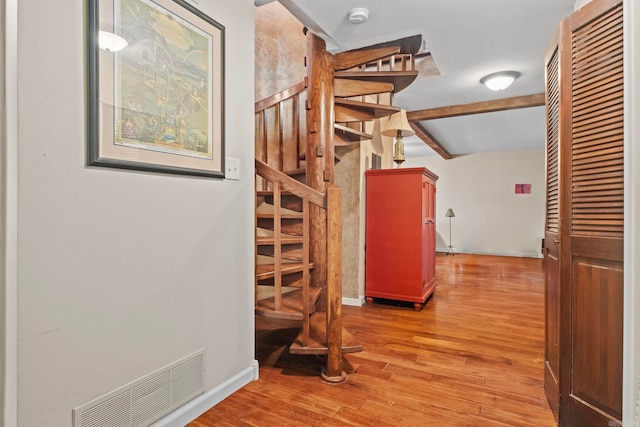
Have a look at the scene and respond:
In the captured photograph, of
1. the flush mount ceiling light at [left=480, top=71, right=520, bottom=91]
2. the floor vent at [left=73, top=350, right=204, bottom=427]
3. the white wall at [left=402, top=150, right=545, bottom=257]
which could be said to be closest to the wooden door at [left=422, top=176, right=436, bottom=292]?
the flush mount ceiling light at [left=480, top=71, right=520, bottom=91]

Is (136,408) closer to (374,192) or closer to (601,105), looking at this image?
(601,105)

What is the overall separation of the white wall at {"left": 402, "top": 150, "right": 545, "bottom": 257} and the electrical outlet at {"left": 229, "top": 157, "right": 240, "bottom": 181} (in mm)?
7638

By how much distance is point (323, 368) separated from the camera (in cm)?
205

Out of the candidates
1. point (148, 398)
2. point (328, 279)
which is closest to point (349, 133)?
point (328, 279)

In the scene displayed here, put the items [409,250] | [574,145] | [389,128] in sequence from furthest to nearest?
[389,128] < [409,250] < [574,145]

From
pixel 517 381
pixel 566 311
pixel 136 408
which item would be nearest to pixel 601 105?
pixel 566 311

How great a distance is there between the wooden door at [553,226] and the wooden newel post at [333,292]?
1.11 metres

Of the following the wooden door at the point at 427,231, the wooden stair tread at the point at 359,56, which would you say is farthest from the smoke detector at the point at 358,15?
the wooden door at the point at 427,231

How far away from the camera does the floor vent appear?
1.22 metres

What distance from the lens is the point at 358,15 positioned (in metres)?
2.33

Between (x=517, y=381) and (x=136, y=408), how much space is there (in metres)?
2.05

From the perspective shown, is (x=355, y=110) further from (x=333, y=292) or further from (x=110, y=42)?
(x=110, y=42)

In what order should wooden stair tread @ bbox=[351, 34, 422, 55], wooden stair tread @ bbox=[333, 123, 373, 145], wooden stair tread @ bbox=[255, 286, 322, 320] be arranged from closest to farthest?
1. wooden stair tread @ bbox=[255, 286, 322, 320]
2. wooden stair tread @ bbox=[351, 34, 422, 55]
3. wooden stair tread @ bbox=[333, 123, 373, 145]

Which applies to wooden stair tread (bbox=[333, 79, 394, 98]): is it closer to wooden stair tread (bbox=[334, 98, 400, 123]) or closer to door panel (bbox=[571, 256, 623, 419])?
wooden stair tread (bbox=[334, 98, 400, 123])
